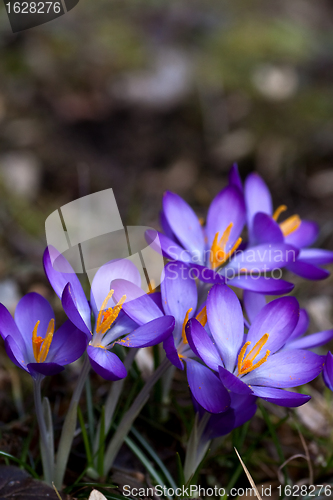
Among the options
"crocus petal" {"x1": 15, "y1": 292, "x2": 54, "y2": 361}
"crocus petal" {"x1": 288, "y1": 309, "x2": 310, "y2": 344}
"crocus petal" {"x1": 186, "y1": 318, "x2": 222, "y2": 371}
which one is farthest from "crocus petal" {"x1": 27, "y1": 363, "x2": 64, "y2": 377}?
"crocus petal" {"x1": 288, "y1": 309, "x2": 310, "y2": 344}

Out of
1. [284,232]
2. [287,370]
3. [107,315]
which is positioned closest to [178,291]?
[107,315]

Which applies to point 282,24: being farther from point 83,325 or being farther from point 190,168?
point 83,325

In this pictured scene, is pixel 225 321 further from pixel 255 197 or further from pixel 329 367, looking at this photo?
pixel 255 197

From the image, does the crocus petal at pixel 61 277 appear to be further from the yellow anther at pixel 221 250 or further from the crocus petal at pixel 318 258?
the crocus petal at pixel 318 258

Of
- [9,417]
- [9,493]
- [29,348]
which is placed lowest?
[9,417]

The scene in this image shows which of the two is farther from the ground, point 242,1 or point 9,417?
point 242,1

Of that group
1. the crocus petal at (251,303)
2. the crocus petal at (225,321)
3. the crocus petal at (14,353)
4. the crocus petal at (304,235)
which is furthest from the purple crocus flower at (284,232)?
the crocus petal at (14,353)

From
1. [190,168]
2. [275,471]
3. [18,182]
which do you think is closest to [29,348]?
[275,471]
